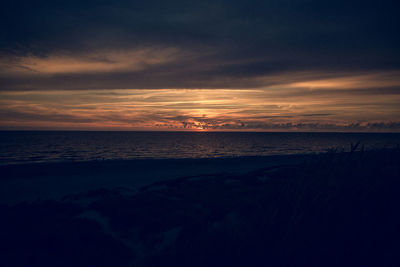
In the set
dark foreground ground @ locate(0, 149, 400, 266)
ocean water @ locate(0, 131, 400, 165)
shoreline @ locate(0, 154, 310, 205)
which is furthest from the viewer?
ocean water @ locate(0, 131, 400, 165)

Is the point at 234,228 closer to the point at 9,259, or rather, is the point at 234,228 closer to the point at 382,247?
the point at 382,247

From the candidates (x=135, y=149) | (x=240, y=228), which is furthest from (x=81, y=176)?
(x=135, y=149)

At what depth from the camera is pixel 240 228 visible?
15.3ft

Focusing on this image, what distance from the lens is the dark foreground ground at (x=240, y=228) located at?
4.18 m

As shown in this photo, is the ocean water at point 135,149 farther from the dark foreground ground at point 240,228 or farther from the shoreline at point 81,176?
the shoreline at point 81,176

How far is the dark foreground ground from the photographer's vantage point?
4.18 metres

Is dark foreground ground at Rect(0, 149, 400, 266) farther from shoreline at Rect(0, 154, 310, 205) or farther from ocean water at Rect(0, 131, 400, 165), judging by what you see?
shoreline at Rect(0, 154, 310, 205)

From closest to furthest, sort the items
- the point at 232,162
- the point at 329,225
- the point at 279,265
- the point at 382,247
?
the point at 279,265 → the point at 382,247 → the point at 329,225 → the point at 232,162

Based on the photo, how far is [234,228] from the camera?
4551 millimetres

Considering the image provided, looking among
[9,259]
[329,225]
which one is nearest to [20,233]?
[9,259]

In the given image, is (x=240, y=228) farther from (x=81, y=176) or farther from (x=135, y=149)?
(x=135, y=149)

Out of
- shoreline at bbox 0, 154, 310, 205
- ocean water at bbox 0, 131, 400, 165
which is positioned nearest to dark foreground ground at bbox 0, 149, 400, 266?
ocean water at bbox 0, 131, 400, 165

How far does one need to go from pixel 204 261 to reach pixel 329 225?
8.77 ft

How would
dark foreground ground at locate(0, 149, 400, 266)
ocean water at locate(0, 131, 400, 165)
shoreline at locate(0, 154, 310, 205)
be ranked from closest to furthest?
dark foreground ground at locate(0, 149, 400, 266) → shoreline at locate(0, 154, 310, 205) → ocean water at locate(0, 131, 400, 165)
